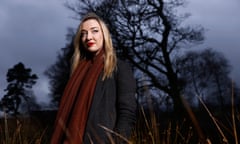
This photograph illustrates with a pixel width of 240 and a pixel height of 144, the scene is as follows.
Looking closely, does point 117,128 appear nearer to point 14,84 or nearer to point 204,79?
point 204,79

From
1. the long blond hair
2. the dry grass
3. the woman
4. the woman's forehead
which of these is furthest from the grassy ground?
the woman's forehead

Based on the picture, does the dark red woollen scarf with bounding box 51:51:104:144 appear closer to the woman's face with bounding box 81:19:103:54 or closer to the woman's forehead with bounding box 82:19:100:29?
the woman's face with bounding box 81:19:103:54

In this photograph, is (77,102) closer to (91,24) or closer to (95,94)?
(95,94)

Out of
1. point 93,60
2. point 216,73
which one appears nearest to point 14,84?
point 216,73

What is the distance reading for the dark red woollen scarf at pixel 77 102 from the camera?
8.64ft

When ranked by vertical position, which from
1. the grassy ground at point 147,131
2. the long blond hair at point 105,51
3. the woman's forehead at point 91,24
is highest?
the woman's forehead at point 91,24

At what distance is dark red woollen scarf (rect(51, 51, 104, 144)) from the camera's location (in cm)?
263

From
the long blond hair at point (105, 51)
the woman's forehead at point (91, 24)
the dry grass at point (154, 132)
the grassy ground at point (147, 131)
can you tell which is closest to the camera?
the dry grass at point (154, 132)

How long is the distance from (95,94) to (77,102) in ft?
0.41

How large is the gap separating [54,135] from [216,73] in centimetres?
3074

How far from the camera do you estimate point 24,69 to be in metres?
43.6

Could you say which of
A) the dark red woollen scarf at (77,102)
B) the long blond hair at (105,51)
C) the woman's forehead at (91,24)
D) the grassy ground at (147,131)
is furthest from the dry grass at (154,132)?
the woman's forehead at (91,24)

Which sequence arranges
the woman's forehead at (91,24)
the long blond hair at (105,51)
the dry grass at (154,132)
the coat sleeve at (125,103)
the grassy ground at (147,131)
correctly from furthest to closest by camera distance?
the woman's forehead at (91,24) < the long blond hair at (105,51) < the coat sleeve at (125,103) < the grassy ground at (147,131) < the dry grass at (154,132)

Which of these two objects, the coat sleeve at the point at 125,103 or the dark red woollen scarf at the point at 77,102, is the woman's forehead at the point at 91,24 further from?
the coat sleeve at the point at 125,103
